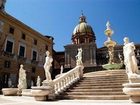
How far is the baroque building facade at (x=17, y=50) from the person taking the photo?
95.9 feet

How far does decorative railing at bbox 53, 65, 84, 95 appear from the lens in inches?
488

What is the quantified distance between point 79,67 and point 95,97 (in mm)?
6699

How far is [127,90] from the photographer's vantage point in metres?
8.64

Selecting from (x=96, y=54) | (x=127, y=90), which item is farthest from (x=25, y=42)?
(x=127, y=90)

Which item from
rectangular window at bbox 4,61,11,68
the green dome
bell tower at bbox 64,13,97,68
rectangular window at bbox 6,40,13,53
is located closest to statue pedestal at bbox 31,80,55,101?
rectangular window at bbox 4,61,11,68

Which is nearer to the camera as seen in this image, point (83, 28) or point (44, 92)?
point (44, 92)

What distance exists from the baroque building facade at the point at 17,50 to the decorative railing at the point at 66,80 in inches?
599

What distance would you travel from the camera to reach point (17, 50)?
3238cm

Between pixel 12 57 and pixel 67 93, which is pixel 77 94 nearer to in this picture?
A: pixel 67 93

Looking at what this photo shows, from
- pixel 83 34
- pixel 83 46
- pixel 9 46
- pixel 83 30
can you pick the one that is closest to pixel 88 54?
pixel 83 46

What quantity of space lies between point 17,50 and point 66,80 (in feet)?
67.6

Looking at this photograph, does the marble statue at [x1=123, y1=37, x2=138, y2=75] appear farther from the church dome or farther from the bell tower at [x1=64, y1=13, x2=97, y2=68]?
the church dome

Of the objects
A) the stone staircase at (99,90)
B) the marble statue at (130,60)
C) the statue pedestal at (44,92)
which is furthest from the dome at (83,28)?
the marble statue at (130,60)

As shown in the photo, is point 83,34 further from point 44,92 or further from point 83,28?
point 44,92
